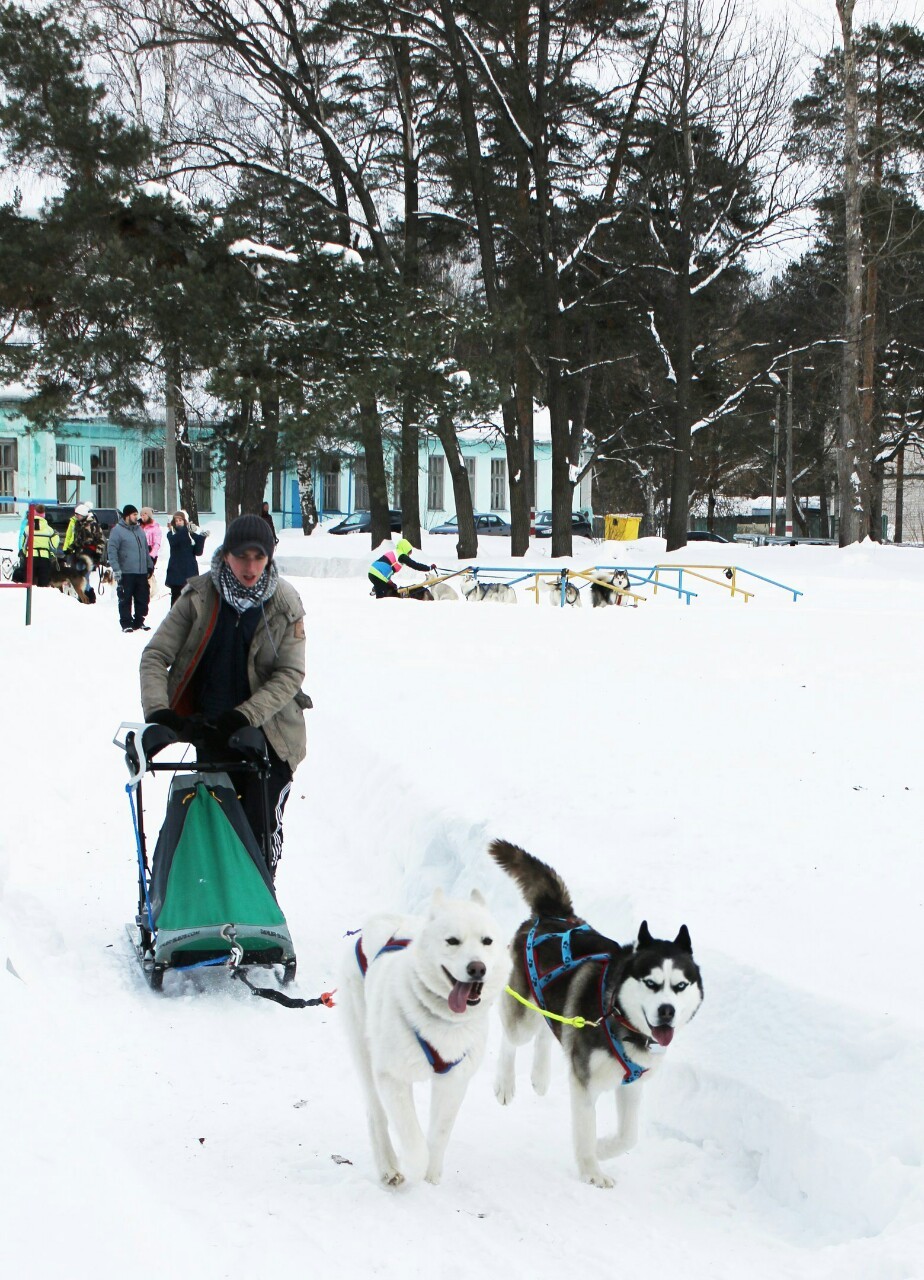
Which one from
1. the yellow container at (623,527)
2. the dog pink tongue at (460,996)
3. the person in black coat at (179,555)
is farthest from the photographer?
the yellow container at (623,527)

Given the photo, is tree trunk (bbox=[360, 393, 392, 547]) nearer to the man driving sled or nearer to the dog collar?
the man driving sled

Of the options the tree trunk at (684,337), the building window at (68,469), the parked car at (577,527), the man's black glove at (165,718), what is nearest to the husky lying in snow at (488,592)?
the tree trunk at (684,337)

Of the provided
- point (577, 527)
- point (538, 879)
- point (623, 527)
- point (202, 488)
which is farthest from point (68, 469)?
point (538, 879)

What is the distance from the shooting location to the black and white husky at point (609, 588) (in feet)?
61.7

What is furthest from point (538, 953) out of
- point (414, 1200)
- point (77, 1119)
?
point (77, 1119)

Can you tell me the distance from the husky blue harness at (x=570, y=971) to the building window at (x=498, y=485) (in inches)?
1918

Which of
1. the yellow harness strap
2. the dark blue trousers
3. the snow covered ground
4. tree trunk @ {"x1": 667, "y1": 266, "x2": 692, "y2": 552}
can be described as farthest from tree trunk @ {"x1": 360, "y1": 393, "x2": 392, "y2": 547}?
the yellow harness strap

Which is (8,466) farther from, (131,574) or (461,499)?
(131,574)

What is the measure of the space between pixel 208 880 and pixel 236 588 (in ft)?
3.71

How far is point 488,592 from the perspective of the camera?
18.8 m

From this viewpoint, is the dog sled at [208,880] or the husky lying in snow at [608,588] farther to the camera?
the husky lying in snow at [608,588]

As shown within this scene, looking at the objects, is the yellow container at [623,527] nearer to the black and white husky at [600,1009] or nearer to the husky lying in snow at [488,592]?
the husky lying in snow at [488,592]

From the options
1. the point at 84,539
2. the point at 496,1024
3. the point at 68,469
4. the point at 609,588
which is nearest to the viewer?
the point at 496,1024

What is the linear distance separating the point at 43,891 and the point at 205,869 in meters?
1.63
